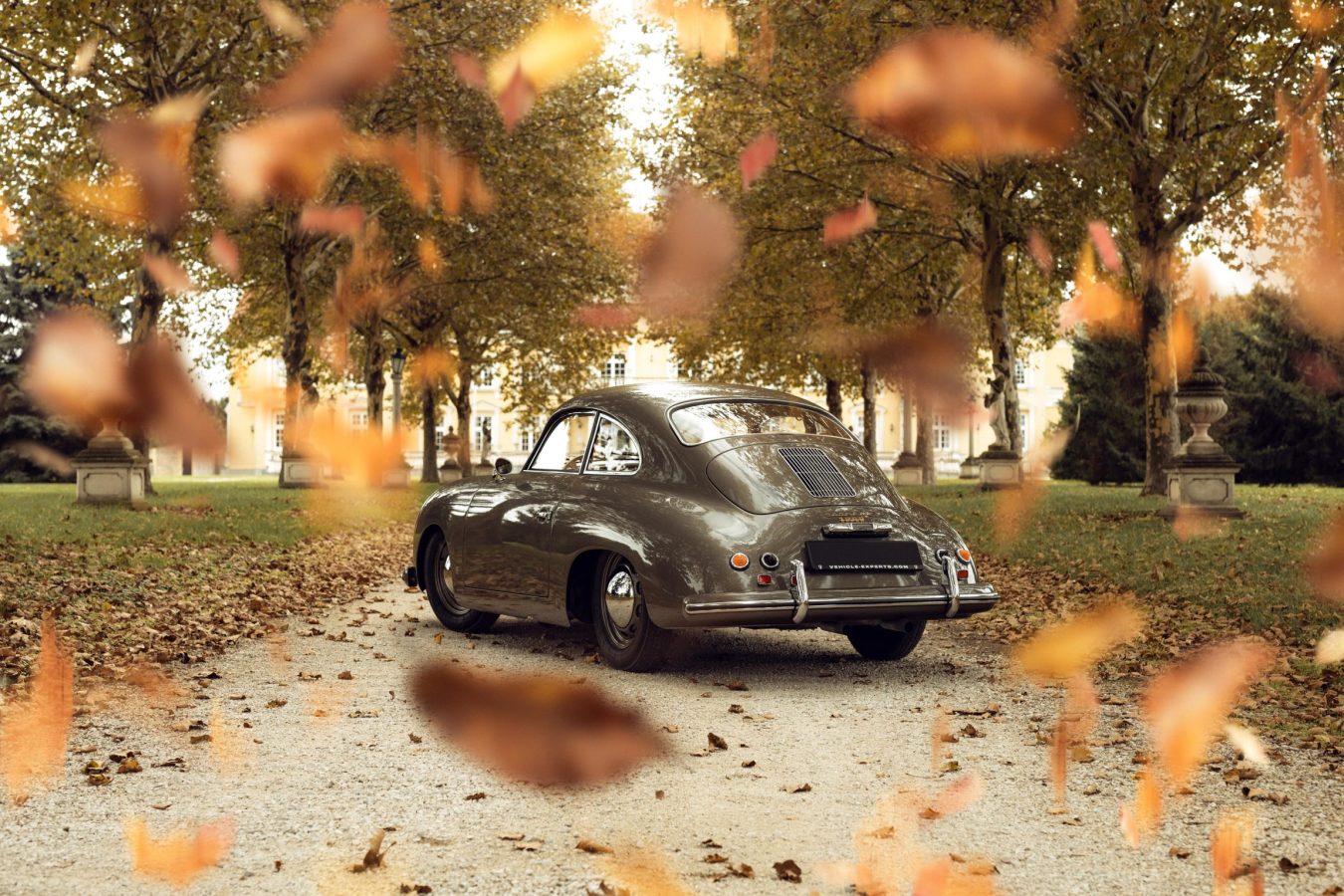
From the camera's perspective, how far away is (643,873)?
4117 mm

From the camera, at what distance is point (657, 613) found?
296 inches

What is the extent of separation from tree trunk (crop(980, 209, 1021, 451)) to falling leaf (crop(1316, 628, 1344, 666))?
678 inches

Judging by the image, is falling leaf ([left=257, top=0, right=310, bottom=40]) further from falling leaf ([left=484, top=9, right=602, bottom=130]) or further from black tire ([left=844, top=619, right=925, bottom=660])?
black tire ([left=844, top=619, right=925, bottom=660])

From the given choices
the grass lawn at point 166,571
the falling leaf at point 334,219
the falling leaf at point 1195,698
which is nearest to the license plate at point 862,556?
the falling leaf at point 1195,698

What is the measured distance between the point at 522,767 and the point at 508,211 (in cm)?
3019

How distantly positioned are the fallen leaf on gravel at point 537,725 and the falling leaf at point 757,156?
20875mm

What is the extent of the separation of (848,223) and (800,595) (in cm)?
2209

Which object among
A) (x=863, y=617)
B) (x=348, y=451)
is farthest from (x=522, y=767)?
(x=348, y=451)

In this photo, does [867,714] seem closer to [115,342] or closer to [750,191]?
[750,191]

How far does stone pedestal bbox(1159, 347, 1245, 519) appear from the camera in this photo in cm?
1873

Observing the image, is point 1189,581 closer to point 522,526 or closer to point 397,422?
point 522,526

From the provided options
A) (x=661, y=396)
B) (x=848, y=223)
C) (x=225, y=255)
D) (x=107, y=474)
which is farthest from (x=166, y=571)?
(x=225, y=255)

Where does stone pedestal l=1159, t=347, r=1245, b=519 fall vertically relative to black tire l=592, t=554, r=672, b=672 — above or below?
above

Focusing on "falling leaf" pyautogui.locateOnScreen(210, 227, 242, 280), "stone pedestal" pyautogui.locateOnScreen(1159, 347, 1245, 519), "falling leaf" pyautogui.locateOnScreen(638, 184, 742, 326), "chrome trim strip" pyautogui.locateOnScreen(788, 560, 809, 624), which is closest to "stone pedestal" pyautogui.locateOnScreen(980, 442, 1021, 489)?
"falling leaf" pyautogui.locateOnScreen(638, 184, 742, 326)
